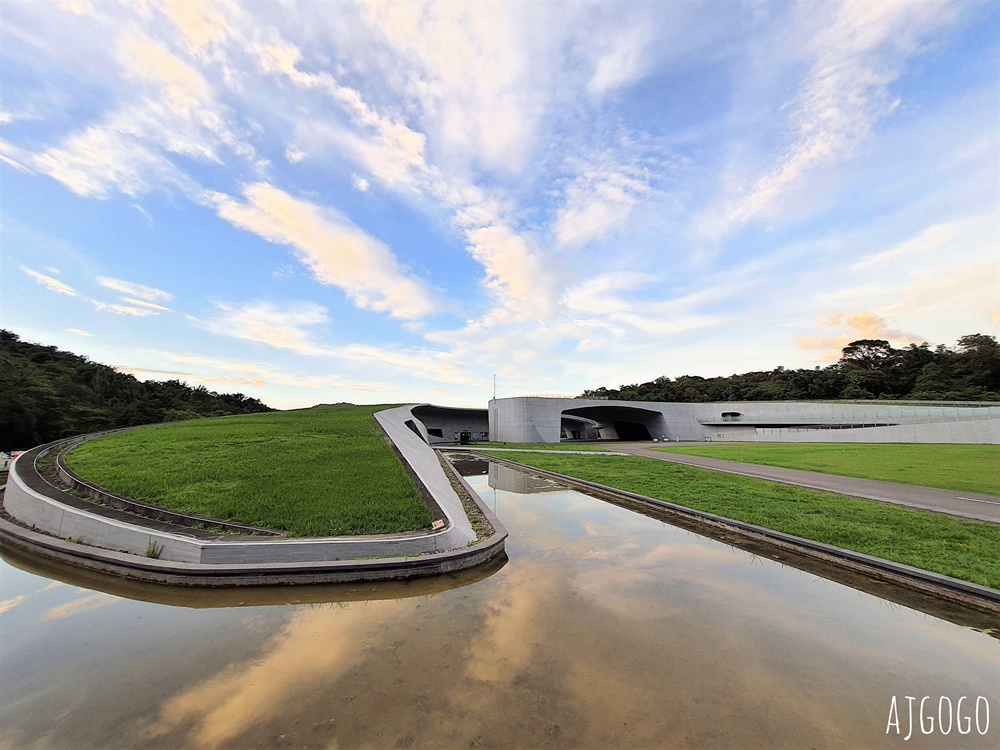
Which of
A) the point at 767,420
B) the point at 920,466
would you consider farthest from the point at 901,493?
the point at 767,420

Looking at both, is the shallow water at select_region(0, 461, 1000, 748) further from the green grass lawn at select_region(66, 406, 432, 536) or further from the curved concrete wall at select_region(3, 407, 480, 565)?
the green grass lawn at select_region(66, 406, 432, 536)

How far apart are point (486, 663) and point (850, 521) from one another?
840 cm

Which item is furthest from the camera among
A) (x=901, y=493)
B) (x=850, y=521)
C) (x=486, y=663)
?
(x=901, y=493)

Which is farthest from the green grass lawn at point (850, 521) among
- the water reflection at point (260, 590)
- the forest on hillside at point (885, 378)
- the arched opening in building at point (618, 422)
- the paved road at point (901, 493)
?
the forest on hillside at point (885, 378)

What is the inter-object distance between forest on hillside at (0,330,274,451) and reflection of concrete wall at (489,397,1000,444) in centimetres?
3606

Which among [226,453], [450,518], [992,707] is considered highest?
[226,453]

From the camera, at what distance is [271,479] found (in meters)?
9.62

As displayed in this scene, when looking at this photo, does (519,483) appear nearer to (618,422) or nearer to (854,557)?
(854,557)

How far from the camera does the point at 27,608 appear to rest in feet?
16.9

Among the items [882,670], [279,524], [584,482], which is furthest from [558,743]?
[584,482]

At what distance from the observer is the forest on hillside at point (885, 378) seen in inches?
2047

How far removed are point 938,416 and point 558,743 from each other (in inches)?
1890

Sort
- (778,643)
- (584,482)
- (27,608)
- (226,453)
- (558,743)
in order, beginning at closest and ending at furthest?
1. (558,743)
2. (778,643)
3. (27,608)
4. (226,453)
5. (584,482)

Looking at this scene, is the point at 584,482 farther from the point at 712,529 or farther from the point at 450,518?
the point at 450,518
